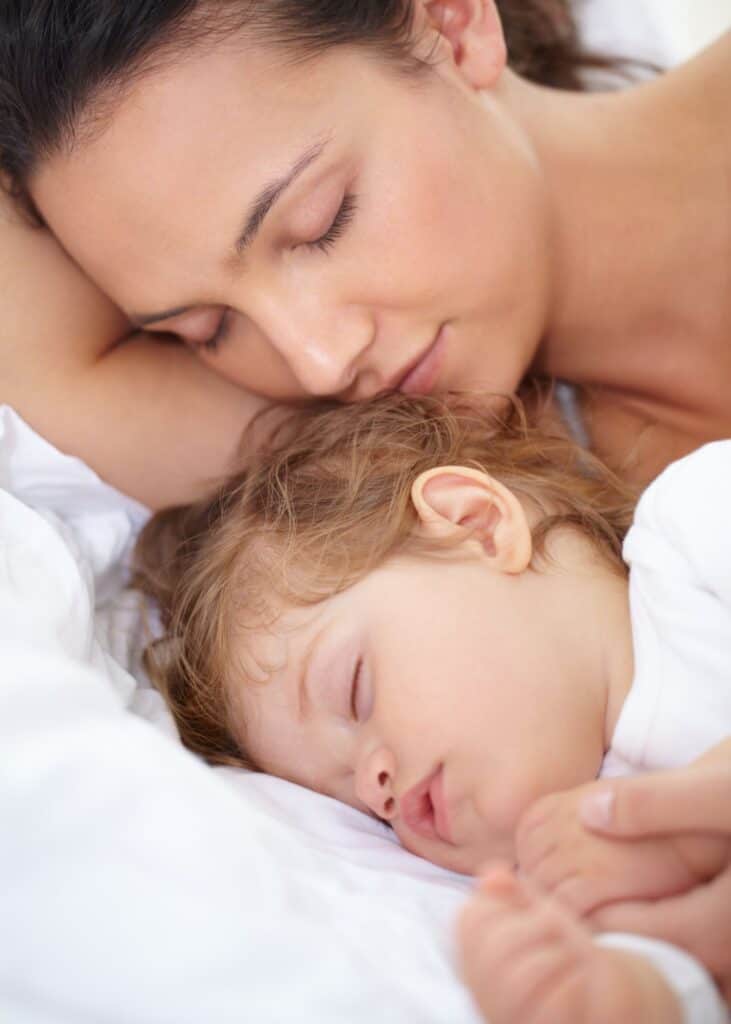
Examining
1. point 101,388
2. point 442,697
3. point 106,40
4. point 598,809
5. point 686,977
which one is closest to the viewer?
point 686,977

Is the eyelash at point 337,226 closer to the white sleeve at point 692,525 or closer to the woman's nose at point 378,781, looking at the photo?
the white sleeve at point 692,525

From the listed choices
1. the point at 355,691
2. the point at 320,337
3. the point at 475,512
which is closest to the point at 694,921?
the point at 355,691

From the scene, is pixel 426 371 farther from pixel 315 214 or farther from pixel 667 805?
pixel 667 805

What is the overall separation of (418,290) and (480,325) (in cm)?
12

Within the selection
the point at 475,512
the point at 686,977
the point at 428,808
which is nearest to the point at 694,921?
the point at 686,977

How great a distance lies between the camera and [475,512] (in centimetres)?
123

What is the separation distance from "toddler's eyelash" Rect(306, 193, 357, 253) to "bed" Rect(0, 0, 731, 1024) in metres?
0.55

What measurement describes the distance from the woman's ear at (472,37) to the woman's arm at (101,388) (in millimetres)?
550

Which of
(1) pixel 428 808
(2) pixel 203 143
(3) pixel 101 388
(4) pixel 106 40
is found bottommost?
(1) pixel 428 808

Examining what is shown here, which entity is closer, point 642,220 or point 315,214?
point 315,214

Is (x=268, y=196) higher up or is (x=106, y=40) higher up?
(x=106, y=40)

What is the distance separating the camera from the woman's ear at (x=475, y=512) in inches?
46.1

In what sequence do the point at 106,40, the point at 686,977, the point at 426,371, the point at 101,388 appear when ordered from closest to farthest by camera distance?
1. the point at 686,977
2. the point at 106,40
3. the point at 426,371
4. the point at 101,388

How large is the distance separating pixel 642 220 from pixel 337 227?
589 millimetres
